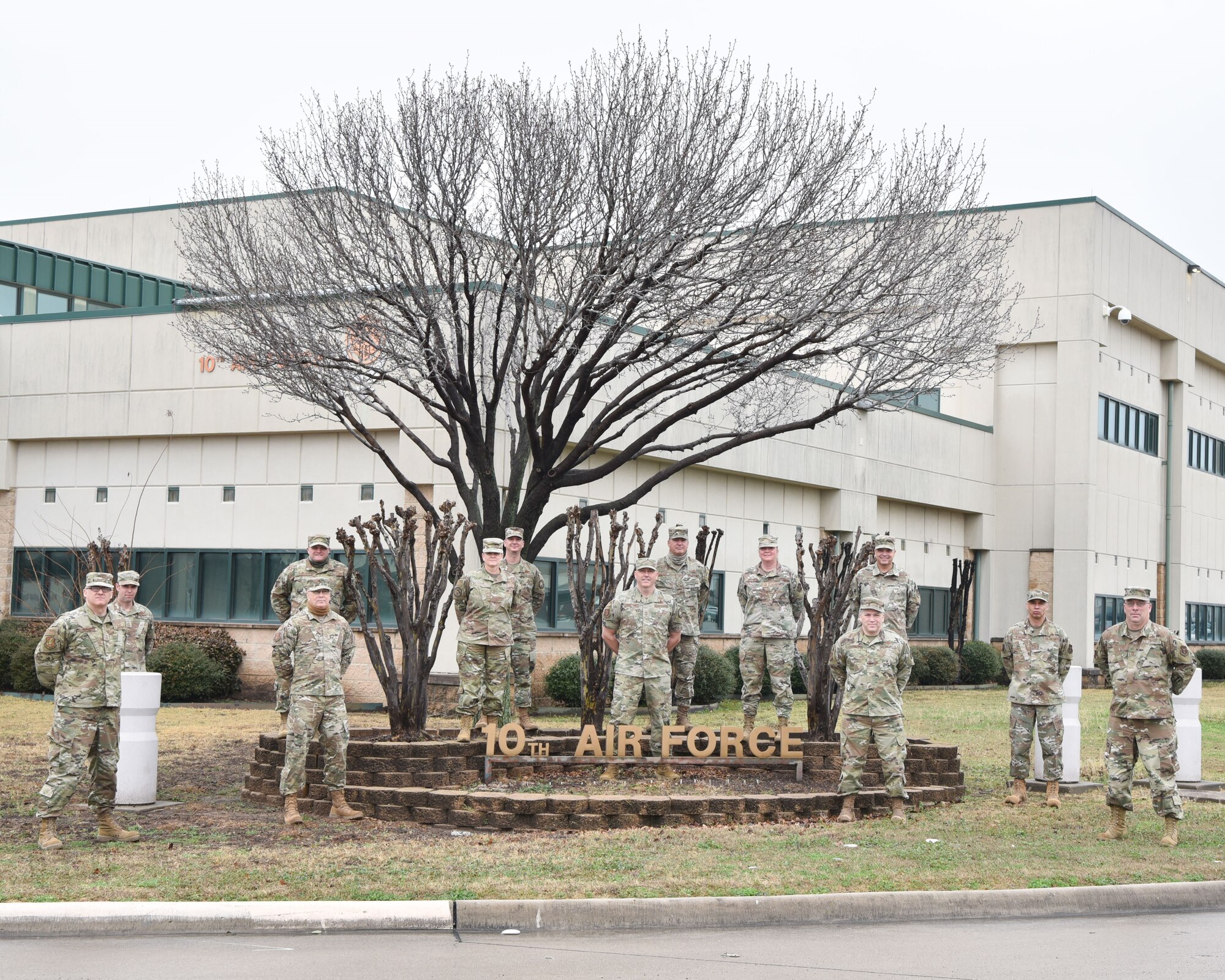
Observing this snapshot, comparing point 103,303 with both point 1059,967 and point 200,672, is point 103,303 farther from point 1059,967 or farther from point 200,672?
point 1059,967

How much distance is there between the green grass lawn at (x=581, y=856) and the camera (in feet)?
31.1

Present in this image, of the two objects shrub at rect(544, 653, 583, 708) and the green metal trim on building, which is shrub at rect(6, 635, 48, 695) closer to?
shrub at rect(544, 653, 583, 708)

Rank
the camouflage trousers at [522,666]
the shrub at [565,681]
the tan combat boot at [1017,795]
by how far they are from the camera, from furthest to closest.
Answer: the shrub at [565,681] → the camouflage trousers at [522,666] → the tan combat boot at [1017,795]

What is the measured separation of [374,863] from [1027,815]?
6.14 meters

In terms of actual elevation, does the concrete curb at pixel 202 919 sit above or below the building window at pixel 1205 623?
below

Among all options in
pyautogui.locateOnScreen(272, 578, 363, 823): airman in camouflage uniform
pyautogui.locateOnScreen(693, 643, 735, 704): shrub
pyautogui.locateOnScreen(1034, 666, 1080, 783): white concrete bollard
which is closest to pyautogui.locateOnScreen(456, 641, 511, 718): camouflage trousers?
pyautogui.locateOnScreen(272, 578, 363, 823): airman in camouflage uniform

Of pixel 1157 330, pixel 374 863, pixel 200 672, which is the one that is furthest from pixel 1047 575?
pixel 374 863

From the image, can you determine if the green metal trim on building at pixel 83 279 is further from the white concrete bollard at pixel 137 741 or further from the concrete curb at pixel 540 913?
the concrete curb at pixel 540 913

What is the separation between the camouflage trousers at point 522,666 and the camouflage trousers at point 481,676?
0.85 meters

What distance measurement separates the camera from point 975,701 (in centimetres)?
3095

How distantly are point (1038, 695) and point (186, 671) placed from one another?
51.9 ft

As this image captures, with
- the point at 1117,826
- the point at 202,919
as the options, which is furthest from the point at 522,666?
the point at 202,919

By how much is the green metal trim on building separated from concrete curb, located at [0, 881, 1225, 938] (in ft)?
86.8

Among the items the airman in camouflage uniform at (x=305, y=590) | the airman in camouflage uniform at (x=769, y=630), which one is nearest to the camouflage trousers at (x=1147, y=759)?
the airman in camouflage uniform at (x=769, y=630)
